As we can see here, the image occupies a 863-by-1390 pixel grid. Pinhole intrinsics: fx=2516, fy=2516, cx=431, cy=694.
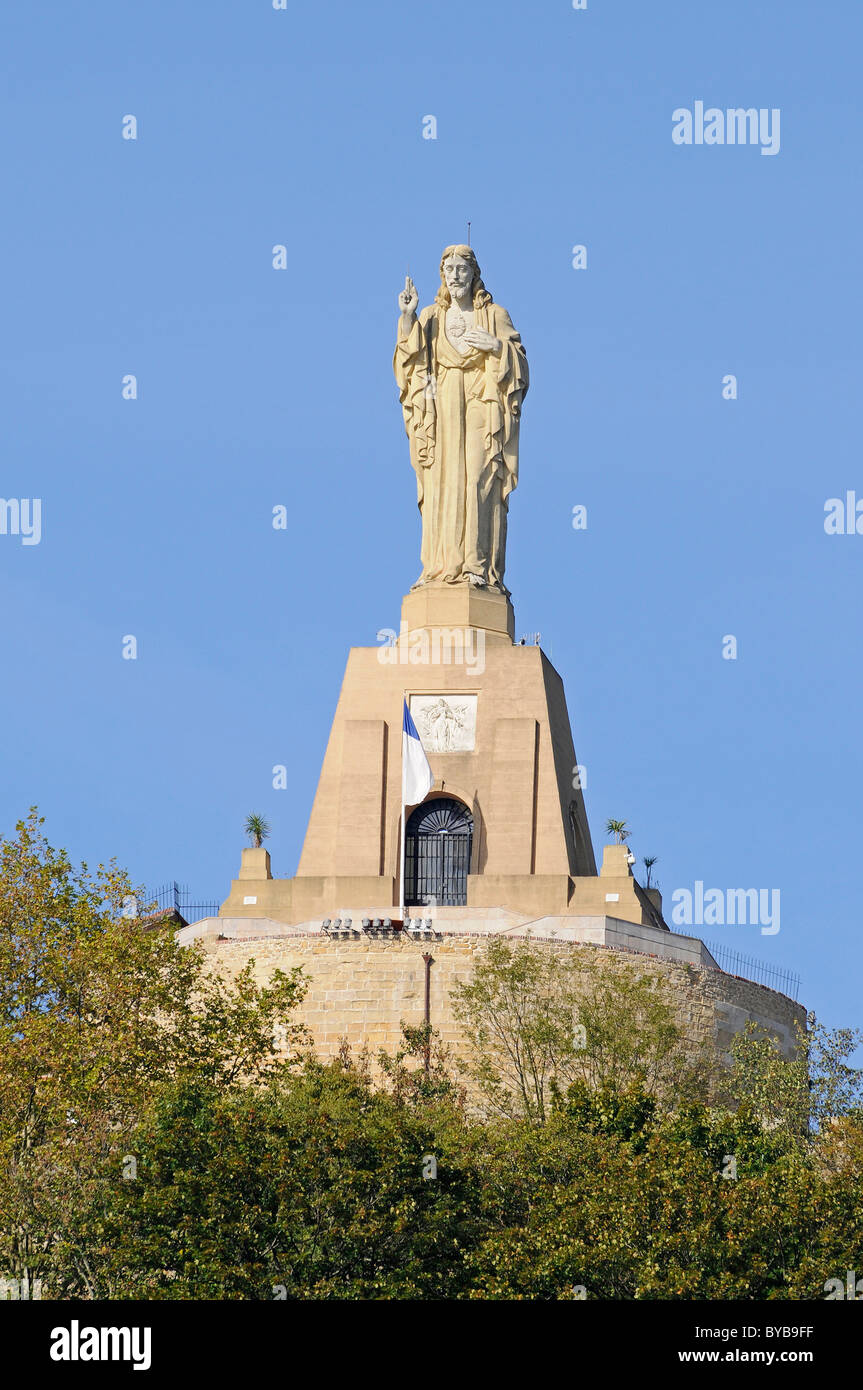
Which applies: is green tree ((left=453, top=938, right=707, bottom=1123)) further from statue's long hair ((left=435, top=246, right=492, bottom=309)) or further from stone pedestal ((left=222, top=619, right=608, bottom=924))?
statue's long hair ((left=435, top=246, right=492, bottom=309))

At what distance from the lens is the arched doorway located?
6397cm

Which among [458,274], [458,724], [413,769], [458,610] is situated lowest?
[413,769]

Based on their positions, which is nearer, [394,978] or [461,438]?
[394,978]

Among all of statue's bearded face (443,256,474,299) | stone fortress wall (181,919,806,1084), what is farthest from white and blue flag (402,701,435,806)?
statue's bearded face (443,256,474,299)

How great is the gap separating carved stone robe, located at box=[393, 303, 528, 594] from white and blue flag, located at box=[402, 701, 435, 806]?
21.5 ft

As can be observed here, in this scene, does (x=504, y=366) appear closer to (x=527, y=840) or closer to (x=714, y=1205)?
(x=527, y=840)

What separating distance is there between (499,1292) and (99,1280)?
707 centimetres

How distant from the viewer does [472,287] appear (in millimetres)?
69625

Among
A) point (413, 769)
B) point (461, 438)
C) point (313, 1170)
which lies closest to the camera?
point (313, 1170)

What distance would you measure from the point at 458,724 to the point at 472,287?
499 inches

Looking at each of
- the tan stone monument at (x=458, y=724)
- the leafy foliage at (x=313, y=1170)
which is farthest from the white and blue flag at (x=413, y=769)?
the leafy foliage at (x=313, y=1170)

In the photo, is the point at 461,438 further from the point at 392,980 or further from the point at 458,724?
the point at 392,980

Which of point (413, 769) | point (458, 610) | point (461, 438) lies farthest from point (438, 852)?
point (461, 438)

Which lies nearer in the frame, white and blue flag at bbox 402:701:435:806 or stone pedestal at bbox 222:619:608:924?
white and blue flag at bbox 402:701:435:806
